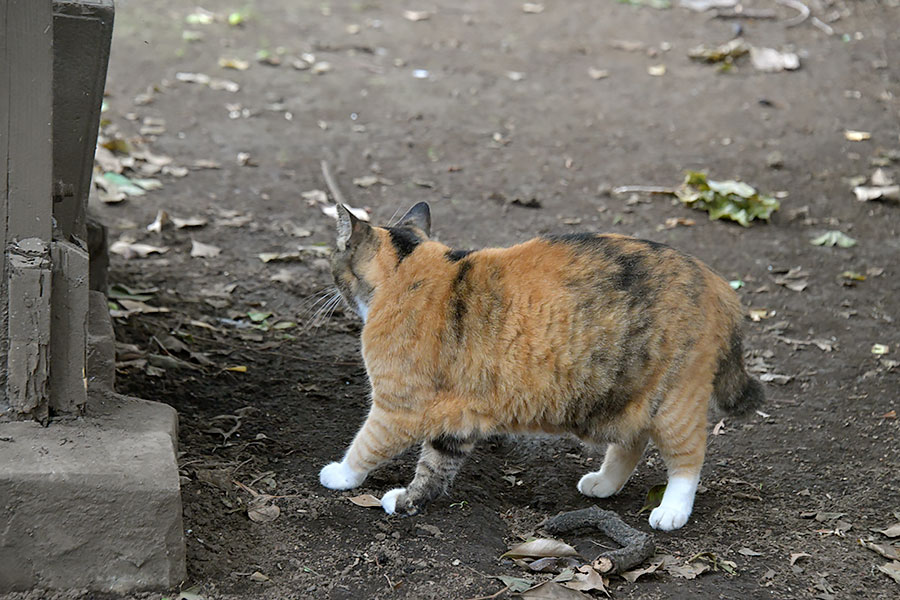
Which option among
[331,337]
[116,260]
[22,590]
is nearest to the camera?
[22,590]

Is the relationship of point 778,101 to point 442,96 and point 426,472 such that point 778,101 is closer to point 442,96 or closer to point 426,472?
point 442,96

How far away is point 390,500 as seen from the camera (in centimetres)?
399

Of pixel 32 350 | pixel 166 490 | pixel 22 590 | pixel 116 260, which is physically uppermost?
pixel 32 350

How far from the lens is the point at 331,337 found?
5.70 m

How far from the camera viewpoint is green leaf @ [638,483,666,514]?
429 cm

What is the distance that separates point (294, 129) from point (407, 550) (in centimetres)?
595

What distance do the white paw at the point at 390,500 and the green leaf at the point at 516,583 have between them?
61 centimetres

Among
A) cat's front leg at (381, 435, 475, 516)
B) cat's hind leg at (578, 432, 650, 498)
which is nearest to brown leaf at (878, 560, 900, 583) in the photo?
cat's hind leg at (578, 432, 650, 498)

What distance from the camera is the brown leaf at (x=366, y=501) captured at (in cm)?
402

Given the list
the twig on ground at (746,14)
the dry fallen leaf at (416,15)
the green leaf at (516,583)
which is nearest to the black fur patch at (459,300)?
the green leaf at (516,583)

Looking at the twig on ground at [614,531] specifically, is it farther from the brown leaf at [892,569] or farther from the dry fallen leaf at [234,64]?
the dry fallen leaf at [234,64]

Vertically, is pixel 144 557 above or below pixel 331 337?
above

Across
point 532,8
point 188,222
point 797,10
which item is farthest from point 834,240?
point 532,8

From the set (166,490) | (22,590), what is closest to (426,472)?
(166,490)
